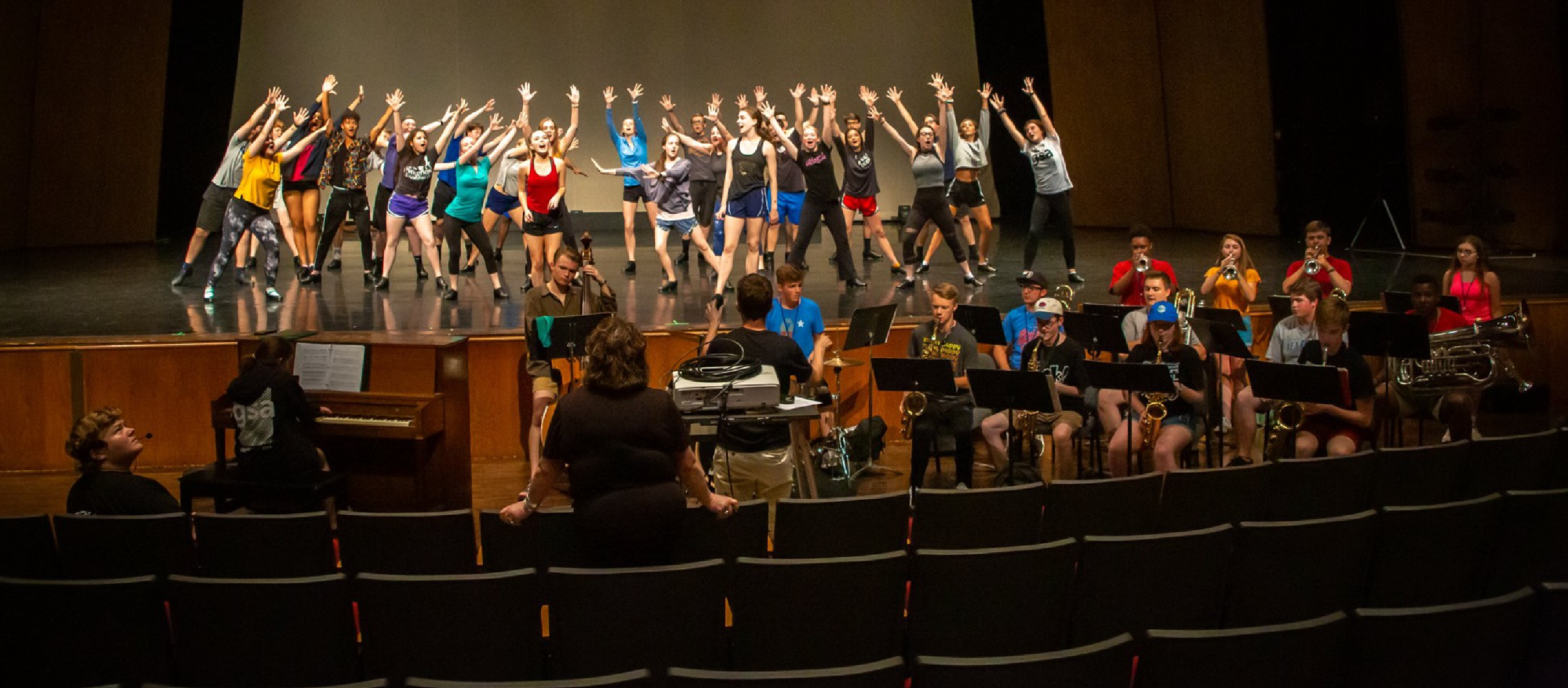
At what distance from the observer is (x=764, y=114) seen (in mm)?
10539

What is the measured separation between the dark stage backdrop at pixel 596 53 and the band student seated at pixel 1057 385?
1182 cm

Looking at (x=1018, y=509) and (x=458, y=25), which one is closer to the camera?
(x=1018, y=509)

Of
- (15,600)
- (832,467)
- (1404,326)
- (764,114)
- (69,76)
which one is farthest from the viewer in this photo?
(69,76)

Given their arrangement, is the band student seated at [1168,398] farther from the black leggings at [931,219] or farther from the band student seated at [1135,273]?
the black leggings at [931,219]

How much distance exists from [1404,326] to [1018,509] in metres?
3.08

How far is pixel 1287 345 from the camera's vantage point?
6621 mm

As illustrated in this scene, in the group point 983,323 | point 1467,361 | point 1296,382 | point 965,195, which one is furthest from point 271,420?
point 965,195

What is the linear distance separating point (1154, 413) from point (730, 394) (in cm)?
243

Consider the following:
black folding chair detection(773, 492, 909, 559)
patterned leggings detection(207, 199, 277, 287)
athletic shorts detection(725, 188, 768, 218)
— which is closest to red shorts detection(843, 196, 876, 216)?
athletic shorts detection(725, 188, 768, 218)

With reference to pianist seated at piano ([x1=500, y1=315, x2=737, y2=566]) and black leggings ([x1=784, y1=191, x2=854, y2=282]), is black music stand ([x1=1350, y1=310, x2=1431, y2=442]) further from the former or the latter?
black leggings ([x1=784, y1=191, x2=854, y2=282])

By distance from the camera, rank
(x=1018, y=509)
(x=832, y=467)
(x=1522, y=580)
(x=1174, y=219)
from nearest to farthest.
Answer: (x=1522, y=580) < (x=1018, y=509) < (x=832, y=467) < (x=1174, y=219)

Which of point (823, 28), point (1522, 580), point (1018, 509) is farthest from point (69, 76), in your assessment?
point (1522, 580)

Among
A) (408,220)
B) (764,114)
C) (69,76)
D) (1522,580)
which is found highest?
(69,76)

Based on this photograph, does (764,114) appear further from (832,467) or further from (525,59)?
(525,59)
